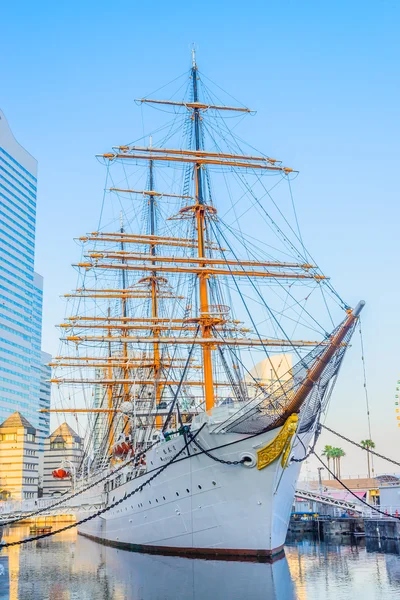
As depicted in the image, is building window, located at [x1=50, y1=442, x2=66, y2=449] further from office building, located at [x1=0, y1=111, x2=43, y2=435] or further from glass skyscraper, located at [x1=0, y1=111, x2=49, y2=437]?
office building, located at [x1=0, y1=111, x2=43, y2=435]

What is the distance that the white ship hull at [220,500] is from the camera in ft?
75.6

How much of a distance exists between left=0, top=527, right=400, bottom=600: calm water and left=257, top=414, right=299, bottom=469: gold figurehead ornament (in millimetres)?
3478

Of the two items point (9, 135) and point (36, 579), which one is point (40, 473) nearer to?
point (9, 135)

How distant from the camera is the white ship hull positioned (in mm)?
23031

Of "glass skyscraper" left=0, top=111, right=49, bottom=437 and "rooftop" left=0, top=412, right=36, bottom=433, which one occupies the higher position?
"glass skyscraper" left=0, top=111, right=49, bottom=437

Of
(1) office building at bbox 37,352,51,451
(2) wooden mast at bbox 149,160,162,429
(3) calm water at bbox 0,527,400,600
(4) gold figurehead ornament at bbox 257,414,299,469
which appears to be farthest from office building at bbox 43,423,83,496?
(4) gold figurehead ornament at bbox 257,414,299,469

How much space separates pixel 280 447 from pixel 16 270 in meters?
84.0

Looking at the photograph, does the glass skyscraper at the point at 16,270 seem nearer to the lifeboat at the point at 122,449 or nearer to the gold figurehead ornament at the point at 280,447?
the lifeboat at the point at 122,449

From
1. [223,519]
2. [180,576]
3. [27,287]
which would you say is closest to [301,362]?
[223,519]

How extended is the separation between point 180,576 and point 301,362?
7.95m

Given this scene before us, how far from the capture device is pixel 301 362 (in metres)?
22.5

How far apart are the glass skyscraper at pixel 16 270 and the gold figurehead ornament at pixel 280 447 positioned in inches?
3069

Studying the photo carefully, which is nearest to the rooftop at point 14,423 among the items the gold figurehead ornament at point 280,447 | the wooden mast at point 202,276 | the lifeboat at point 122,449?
the lifeboat at point 122,449

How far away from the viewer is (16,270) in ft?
328
